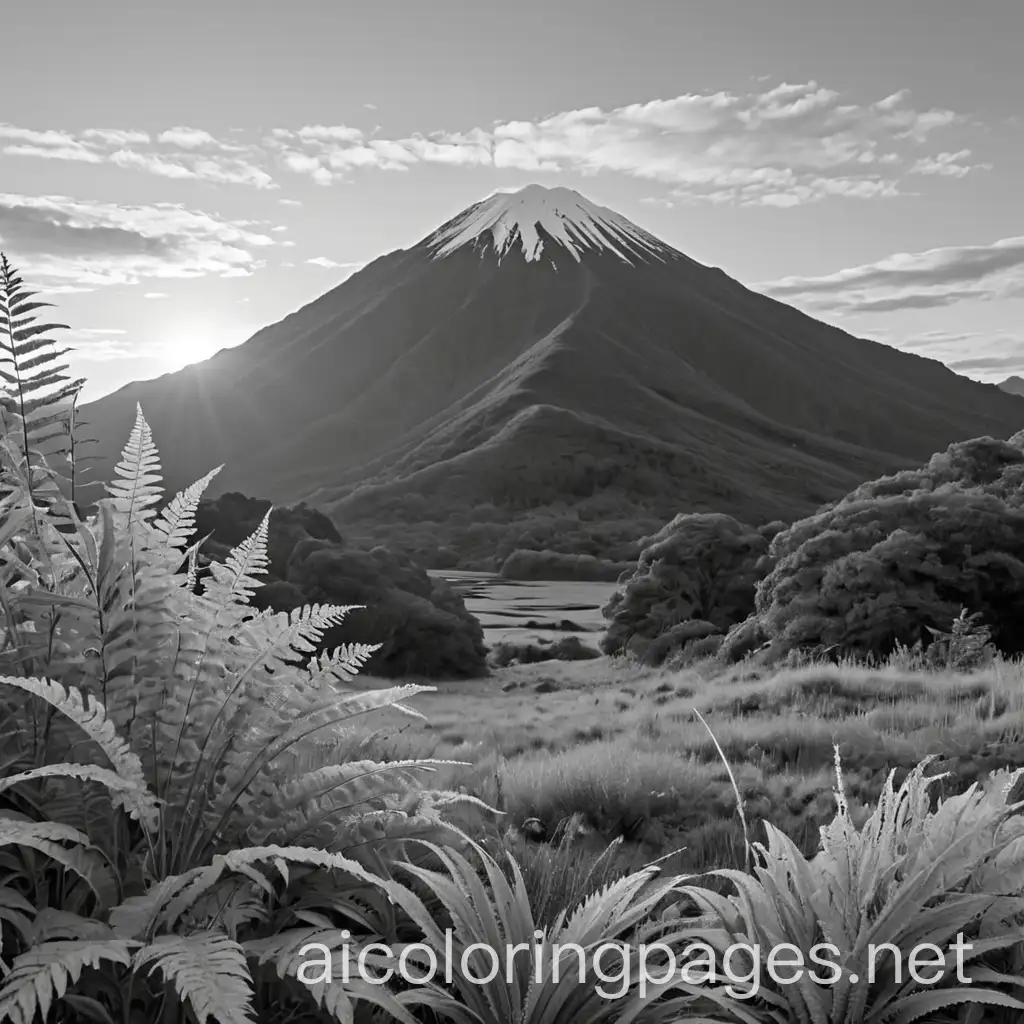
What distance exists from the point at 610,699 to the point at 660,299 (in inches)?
6431

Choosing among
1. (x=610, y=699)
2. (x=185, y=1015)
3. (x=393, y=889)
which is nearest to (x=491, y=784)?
(x=393, y=889)

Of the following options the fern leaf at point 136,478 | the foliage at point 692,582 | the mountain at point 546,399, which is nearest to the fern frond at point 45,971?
the fern leaf at point 136,478

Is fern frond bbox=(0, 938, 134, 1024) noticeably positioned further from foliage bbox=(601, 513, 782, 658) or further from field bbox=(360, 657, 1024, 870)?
foliage bbox=(601, 513, 782, 658)

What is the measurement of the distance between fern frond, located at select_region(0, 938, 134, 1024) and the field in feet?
3.39

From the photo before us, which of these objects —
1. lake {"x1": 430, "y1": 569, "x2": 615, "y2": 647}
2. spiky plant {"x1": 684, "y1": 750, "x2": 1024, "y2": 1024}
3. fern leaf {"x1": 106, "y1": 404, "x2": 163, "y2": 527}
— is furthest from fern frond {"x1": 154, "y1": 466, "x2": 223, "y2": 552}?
lake {"x1": 430, "y1": 569, "x2": 615, "y2": 647}

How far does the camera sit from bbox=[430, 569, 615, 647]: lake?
1118 inches

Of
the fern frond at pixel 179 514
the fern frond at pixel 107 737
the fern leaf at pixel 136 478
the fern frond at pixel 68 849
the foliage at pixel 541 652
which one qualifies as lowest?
the foliage at pixel 541 652

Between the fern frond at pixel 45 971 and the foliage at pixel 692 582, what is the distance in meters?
19.3

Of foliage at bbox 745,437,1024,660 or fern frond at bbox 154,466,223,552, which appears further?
foliage at bbox 745,437,1024,660

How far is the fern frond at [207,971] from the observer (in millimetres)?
1627

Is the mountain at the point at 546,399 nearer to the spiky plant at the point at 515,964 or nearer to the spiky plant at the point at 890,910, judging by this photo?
the spiky plant at the point at 890,910

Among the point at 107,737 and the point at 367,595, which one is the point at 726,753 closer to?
the point at 107,737

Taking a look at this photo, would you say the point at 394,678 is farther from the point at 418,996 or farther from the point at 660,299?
the point at 660,299

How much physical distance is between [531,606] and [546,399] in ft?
260
